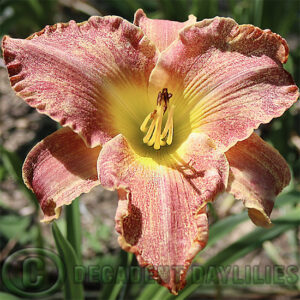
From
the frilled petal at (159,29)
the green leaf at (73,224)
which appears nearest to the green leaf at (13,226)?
the green leaf at (73,224)

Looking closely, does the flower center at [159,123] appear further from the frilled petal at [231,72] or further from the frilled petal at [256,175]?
the frilled petal at [256,175]

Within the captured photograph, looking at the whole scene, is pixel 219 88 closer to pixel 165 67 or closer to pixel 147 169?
pixel 165 67

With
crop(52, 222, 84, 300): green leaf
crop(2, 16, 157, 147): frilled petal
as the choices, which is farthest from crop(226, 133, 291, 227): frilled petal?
crop(52, 222, 84, 300): green leaf

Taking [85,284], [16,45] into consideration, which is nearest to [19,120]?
[85,284]

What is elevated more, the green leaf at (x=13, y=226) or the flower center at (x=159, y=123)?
the flower center at (x=159, y=123)

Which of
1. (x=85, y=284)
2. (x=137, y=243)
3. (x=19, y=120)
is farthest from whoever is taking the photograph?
(x=19, y=120)

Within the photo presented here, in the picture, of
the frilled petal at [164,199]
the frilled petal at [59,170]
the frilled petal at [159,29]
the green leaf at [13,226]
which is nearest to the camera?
the frilled petal at [164,199]
